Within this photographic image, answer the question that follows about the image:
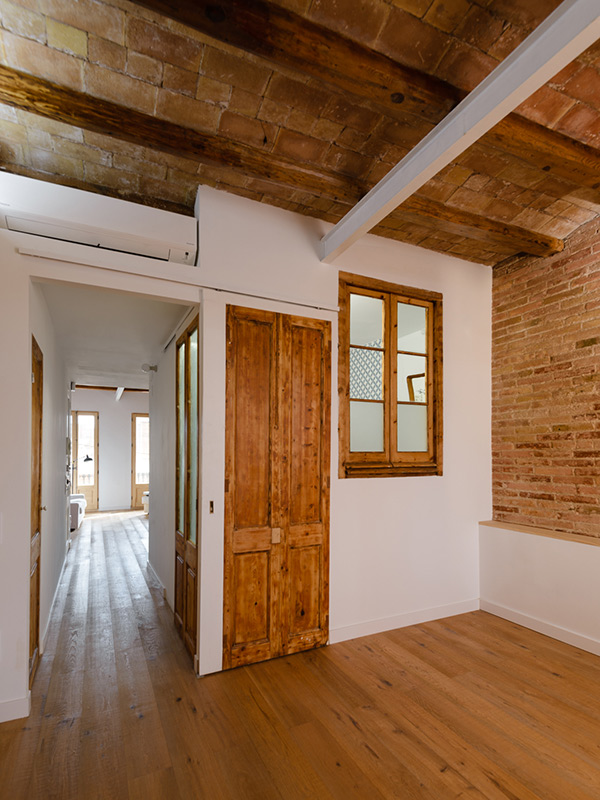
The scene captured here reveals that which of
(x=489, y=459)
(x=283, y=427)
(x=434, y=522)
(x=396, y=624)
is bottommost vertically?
(x=396, y=624)

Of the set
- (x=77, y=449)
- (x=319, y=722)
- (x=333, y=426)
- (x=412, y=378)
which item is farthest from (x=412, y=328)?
(x=77, y=449)

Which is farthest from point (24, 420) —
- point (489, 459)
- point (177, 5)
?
point (489, 459)

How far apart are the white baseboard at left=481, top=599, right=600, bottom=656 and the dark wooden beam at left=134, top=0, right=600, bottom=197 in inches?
137

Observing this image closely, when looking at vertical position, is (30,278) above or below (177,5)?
below

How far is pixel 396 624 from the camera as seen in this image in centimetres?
380

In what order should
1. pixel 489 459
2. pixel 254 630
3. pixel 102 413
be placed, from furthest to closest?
pixel 102 413 → pixel 489 459 → pixel 254 630

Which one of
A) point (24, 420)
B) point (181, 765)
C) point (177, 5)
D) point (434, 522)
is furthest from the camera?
point (434, 522)

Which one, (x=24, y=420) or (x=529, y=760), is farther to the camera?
(x=24, y=420)

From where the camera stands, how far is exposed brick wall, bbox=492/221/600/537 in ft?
12.1

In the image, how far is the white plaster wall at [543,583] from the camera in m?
3.43

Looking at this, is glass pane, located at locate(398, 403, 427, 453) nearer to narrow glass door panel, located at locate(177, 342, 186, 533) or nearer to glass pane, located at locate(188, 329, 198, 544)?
glass pane, located at locate(188, 329, 198, 544)

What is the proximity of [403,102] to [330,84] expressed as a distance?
41 cm

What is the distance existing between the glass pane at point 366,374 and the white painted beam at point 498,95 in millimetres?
1191

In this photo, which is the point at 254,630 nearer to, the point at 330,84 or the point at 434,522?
the point at 434,522
